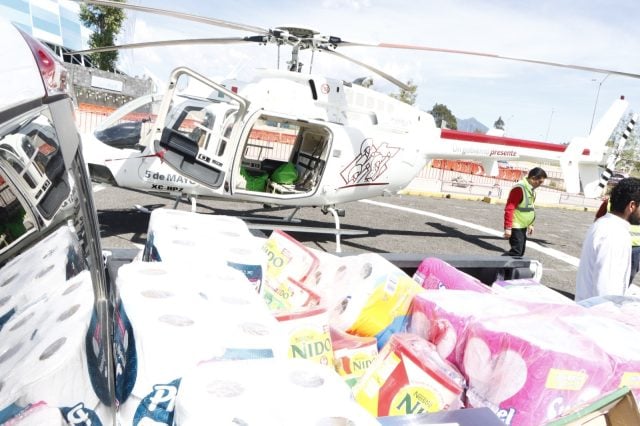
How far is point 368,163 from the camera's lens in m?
7.56

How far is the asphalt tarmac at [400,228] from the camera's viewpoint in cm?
750

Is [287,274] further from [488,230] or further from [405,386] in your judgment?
[488,230]

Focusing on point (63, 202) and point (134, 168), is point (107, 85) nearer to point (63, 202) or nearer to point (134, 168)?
point (134, 168)

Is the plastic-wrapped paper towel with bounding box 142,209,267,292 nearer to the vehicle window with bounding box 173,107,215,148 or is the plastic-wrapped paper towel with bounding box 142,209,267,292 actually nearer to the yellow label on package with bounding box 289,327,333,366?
the yellow label on package with bounding box 289,327,333,366

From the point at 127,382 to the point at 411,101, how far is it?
5573 centimetres

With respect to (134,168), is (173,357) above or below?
above

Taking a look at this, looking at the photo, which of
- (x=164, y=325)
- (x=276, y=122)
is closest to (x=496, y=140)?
(x=276, y=122)

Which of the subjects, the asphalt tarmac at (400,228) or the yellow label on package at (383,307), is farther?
the asphalt tarmac at (400,228)

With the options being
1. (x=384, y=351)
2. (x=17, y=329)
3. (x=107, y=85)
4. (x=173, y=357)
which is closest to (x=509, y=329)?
(x=384, y=351)

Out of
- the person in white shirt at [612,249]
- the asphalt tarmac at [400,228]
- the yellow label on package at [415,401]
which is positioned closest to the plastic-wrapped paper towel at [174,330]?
the yellow label on package at [415,401]

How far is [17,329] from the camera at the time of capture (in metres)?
1.08

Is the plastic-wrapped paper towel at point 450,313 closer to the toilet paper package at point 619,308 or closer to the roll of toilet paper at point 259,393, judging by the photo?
the toilet paper package at point 619,308

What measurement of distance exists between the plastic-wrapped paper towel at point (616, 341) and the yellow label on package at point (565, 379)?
0.11 meters

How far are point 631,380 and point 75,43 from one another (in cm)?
5513
